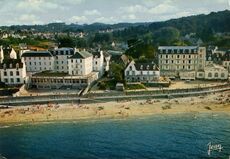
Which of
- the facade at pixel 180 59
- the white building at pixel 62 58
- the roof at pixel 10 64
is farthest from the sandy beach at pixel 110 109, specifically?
the white building at pixel 62 58

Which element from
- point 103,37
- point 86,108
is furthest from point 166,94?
point 103,37

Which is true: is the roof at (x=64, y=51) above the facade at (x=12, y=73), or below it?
above

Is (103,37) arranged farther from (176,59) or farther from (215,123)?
(215,123)

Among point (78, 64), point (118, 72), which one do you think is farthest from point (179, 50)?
point (78, 64)

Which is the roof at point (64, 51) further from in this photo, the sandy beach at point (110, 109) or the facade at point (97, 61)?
the sandy beach at point (110, 109)

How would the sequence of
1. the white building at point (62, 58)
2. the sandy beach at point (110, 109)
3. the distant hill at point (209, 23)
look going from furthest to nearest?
the distant hill at point (209, 23) → the white building at point (62, 58) → the sandy beach at point (110, 109)

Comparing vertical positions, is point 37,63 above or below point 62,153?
above

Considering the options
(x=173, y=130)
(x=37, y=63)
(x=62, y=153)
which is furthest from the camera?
(x=37, y=63)
